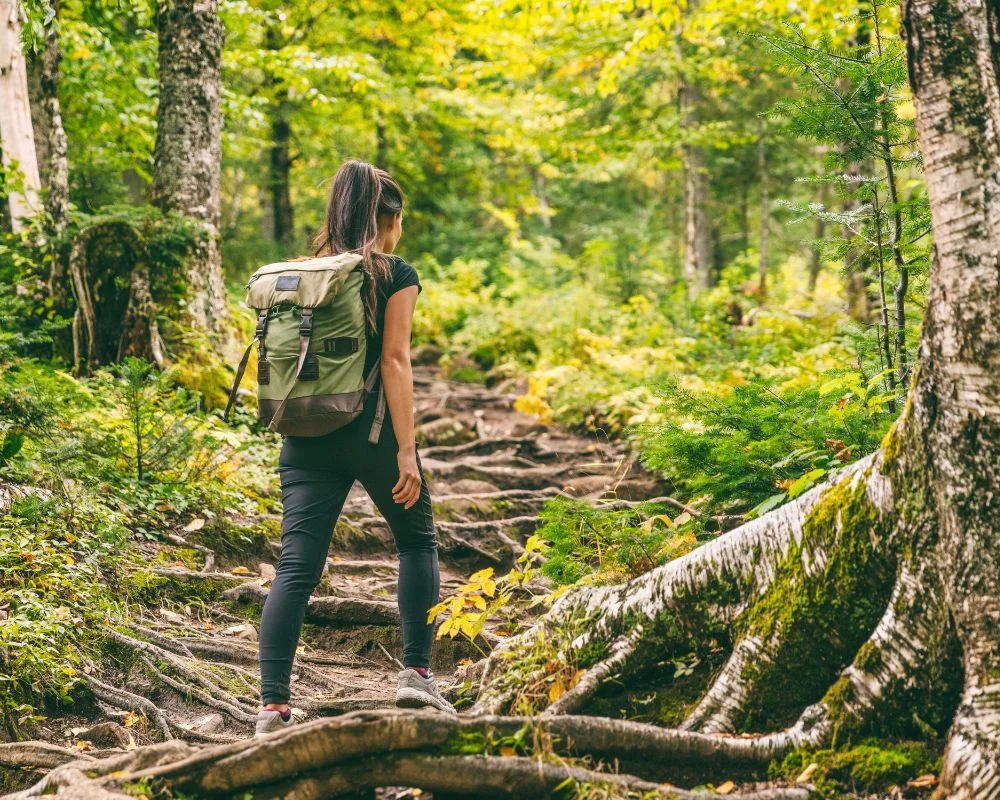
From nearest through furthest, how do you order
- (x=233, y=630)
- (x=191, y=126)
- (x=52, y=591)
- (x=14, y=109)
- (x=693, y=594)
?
(x=693, y=594) < (x=52, y=591) < (x=233, y=630) < (x=191, y=126) < (x=14, y=109)

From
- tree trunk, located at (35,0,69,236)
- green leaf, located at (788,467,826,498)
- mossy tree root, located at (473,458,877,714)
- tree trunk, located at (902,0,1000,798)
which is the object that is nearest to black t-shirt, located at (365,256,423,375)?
mossy tree root, located at (473,458,877,714)

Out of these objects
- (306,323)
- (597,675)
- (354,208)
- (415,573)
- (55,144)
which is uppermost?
(55,144)

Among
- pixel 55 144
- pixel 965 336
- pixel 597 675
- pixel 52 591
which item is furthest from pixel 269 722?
pixel 55 144

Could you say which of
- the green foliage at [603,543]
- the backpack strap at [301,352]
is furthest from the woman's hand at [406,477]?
the green foliage at [603,543]

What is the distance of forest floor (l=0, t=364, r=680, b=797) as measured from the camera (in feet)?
13.2

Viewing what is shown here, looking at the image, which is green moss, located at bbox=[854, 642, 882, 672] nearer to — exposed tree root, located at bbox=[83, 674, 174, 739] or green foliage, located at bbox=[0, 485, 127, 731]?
exposed tree root, located at bbox=[83, 674, 174, 739]

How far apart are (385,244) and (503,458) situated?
580cm

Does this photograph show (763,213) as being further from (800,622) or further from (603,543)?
(800,622)

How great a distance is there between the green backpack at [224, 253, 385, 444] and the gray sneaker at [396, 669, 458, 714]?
3.48ft

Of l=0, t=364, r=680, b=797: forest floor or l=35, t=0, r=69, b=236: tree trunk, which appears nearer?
l=0, t=364, r=680, b=797: forest floor

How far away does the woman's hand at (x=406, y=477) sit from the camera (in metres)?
3.71

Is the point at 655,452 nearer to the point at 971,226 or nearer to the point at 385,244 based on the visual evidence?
the point at 385,244

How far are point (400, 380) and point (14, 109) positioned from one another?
8.83m

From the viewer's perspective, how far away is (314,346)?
3.62m
